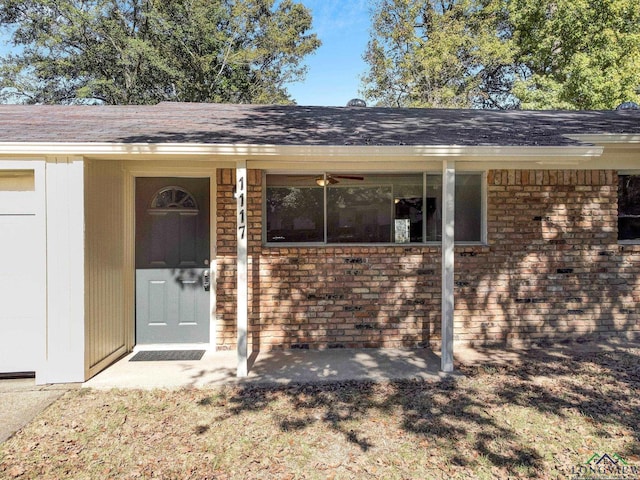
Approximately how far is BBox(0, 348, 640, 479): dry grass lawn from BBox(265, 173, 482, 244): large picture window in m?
2.05

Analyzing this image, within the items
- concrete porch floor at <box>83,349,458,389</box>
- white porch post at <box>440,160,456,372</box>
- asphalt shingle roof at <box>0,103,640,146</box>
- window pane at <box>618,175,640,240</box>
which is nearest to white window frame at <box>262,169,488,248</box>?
asphalt shingle roof at <box>0,103,640,146</box>

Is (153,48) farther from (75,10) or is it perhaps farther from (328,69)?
(328,69)

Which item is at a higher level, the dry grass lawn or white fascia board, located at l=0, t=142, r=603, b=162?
white fascia board, located at l=0, t=142, r=603, b=162

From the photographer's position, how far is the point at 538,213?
5562 millimetres

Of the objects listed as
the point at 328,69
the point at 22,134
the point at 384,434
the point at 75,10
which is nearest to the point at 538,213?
the point at 384,434

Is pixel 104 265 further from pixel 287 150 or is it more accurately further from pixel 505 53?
pixel 505 53

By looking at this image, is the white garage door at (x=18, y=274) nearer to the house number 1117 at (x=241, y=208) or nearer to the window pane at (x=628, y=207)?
the house number 1117 at (x=241, y=208)

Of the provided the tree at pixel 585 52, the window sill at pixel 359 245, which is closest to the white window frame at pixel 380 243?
the window sill at pixel 359 245

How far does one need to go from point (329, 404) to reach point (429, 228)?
288 cm

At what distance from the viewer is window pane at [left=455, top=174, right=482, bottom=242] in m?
5.59

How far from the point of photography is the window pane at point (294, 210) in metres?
5.42

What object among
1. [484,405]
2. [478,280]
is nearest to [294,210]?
[478,280]

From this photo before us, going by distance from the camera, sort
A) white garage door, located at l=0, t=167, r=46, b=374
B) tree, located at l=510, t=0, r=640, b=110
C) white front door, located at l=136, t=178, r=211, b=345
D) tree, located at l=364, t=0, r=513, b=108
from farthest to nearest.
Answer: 1. tree, located at l=364, t=0, r=513, b=108
2. tree, located at l=510, t=0, r=640, b=110
3. white front door, located at l=136, t=178, r=211, b=345
4. white garage door, located at l=0, t=167, r=46, b=374

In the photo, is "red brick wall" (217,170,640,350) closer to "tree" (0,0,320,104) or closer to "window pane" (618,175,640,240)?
"window pane" (618,175,640,240)
